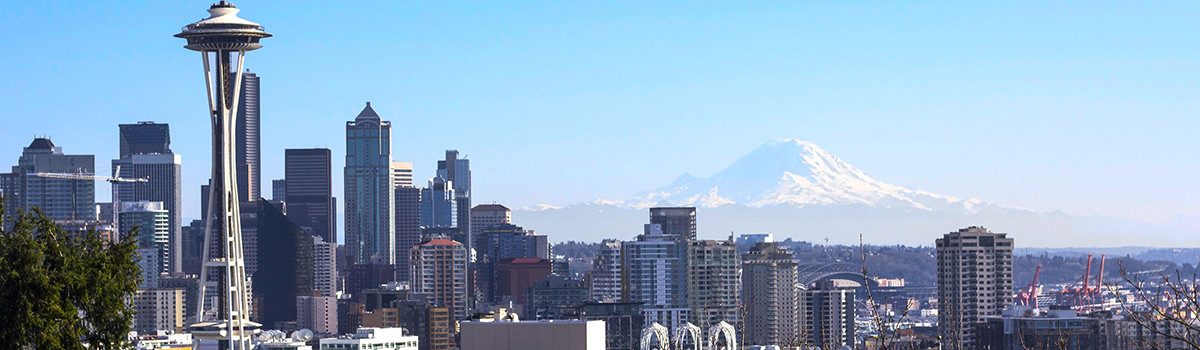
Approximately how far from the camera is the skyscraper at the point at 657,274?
18062 centimetres

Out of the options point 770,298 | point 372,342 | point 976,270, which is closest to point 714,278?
point 770,298

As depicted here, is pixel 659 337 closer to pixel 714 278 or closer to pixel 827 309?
pixel 827 309

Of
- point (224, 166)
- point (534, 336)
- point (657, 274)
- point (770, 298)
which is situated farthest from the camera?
point (657, 274)

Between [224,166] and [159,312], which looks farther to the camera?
[159,312]

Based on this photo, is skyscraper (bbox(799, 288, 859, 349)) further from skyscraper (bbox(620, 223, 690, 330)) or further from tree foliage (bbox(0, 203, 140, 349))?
tree foliage (bbox(0, 203, 140, 349))

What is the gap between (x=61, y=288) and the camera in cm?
3170

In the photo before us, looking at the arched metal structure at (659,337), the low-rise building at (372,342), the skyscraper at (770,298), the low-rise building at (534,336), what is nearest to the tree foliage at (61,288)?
the low-rise building at (534,336)

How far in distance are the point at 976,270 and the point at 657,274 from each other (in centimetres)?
3591

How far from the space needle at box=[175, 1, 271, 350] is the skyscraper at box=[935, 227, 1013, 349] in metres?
73.9

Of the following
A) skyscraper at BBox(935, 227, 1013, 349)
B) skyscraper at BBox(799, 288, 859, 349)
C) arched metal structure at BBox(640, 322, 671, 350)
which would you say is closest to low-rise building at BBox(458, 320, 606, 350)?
arched metal structure at BBox(640, 322, 671, 350)

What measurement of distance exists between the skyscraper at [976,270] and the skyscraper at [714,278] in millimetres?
18152

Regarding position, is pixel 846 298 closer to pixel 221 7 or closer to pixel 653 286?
pixel 653 286

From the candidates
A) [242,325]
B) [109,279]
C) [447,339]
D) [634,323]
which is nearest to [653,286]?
[447,339]

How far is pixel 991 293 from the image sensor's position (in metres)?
160
